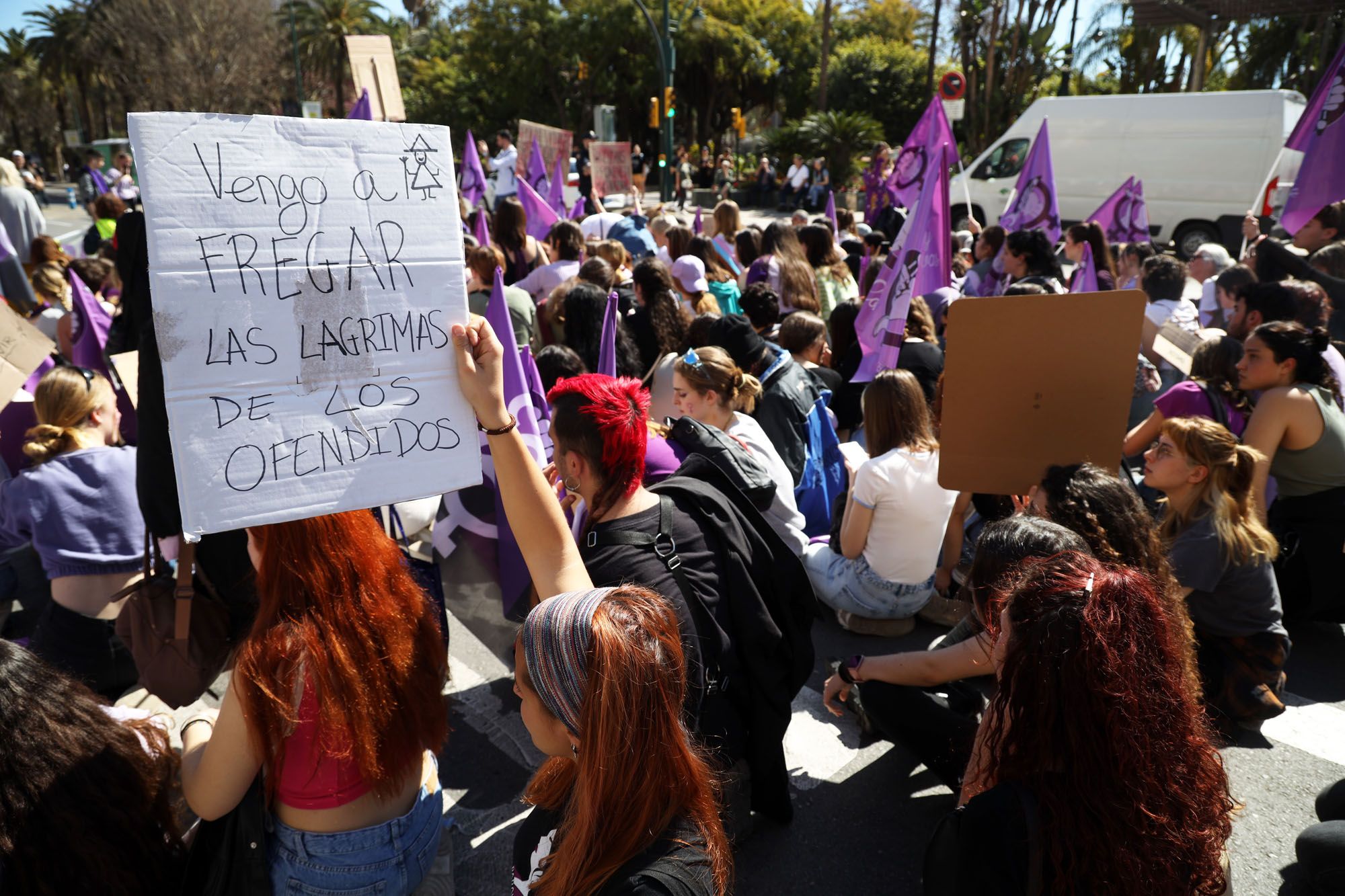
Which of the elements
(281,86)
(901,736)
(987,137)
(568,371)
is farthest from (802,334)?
(281,86)

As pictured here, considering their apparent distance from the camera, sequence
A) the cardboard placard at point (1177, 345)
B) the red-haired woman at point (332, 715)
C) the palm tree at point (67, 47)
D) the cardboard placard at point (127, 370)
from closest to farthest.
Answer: the red-haired woman at point (332, 715), the cardboard placard at point (127, 370), the cardboard placard at point (1177, 345), the palm tree at point (67, 47)

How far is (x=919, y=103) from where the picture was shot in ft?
105

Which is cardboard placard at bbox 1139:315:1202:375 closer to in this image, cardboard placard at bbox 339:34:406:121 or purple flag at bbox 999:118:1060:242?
purple flag at bbox 999:118:1060:242

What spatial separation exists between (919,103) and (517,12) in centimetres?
1639

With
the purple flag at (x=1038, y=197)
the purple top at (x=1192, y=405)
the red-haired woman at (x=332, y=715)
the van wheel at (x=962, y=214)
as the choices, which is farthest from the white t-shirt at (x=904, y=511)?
the van wheel at (x=962, y=214)

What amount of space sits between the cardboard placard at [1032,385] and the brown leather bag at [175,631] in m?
2.30

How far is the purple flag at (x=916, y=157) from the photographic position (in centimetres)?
733

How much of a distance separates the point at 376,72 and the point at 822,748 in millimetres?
8746

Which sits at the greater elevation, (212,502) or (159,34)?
(159,34)

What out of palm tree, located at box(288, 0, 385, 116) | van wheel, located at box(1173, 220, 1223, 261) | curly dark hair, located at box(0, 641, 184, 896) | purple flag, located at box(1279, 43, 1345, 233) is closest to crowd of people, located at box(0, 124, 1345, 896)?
curly dark hair, located at box(0, 641, 184, 896)

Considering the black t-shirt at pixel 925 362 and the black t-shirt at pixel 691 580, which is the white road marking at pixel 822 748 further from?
the black t-shirt at pixel 925 362

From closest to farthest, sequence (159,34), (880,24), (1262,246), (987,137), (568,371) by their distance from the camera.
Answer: (568,371) → (1262,246) → (987,137) → (159,34) → (880,24)

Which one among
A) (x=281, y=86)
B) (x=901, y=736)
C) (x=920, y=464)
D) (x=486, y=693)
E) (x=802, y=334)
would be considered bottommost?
(x=486, y=693)

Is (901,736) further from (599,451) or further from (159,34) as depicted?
(159,34)
